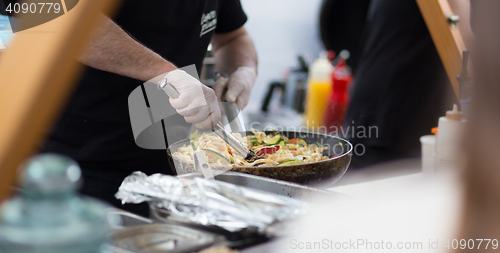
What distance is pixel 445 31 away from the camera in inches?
54.2

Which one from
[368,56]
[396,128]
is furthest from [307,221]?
[368,56]

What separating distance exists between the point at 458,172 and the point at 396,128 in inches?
86.9

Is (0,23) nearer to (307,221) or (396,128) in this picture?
(307,221)

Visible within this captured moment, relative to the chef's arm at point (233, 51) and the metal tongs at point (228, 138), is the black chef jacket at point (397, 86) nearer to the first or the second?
the chef's arm at point (233, 51)

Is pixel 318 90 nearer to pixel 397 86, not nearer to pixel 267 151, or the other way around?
pixel 397 86

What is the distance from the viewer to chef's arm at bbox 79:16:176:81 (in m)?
1.21

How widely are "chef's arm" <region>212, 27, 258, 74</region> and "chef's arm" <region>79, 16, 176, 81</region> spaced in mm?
766

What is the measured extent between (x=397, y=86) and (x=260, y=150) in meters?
1.65

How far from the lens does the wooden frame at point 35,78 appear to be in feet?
1.40

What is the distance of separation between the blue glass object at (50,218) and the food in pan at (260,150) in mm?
632

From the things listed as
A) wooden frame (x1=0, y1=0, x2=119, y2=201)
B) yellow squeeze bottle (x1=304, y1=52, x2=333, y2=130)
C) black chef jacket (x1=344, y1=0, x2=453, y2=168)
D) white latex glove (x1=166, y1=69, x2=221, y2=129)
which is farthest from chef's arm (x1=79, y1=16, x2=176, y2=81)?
yellow squeeze bottle (x1=304, y1=52, x2=333, y2=130)

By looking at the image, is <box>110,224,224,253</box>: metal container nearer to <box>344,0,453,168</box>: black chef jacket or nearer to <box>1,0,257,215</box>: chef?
<box>1,0,257,215</box>: chef

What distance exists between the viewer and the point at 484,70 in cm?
46

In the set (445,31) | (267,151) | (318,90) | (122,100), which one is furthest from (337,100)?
(267,151)
